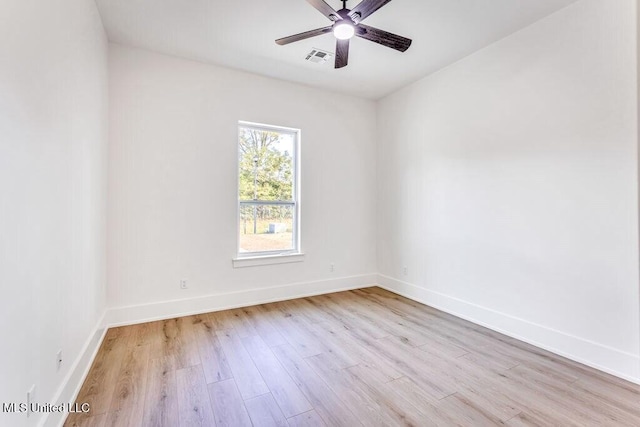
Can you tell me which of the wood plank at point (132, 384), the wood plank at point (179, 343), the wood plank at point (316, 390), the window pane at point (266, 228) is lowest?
the wood plank at point (316, 390)

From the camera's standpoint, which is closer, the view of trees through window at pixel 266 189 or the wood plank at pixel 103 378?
the wood plank at pixel 103 378

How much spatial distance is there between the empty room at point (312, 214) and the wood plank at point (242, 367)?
0.02 metres

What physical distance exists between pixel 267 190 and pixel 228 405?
2645mm

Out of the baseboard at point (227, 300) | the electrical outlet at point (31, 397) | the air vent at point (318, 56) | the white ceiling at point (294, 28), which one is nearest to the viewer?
the electrical outlet at point (31, 397)

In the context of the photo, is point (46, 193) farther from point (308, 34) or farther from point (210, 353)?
point (308, 34)

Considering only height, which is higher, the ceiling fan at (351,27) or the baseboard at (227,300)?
the ceiling fan at (351,27)

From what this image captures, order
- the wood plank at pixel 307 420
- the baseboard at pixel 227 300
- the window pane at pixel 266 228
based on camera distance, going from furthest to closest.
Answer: the window pane at pixel 266 228
the baseboard at pixel 227 300
the wood plank at pixel 307 420

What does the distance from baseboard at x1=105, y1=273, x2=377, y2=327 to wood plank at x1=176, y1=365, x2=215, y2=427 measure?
4.08 feet

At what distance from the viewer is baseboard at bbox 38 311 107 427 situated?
5.32ft

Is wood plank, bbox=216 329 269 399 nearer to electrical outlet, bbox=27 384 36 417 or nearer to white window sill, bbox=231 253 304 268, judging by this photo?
white window sill, bbox=231 253 304 268

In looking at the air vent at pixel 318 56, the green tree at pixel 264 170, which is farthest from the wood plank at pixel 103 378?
the air vent at pixel 318 56

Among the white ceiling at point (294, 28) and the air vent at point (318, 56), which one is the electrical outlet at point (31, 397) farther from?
the air vent at point (318, 56)

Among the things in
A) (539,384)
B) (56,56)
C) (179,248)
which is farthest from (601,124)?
(179,248)

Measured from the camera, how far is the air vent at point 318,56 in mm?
3294
